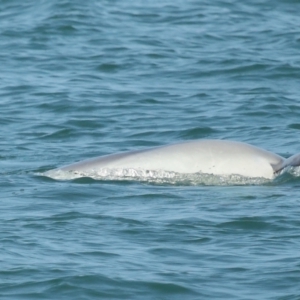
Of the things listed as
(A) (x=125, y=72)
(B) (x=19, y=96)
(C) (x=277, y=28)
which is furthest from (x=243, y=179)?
(C) (x=277, y=28)

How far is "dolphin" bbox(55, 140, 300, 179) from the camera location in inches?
516

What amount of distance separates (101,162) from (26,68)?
10.3m

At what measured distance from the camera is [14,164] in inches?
584

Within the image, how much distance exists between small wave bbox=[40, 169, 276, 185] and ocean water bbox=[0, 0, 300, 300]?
5.8 inches

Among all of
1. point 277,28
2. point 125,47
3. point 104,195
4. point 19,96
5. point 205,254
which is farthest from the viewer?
point 277,28

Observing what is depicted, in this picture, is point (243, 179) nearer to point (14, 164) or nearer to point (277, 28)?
point (14, 164)

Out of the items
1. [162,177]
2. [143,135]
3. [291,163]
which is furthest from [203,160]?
[143,135]

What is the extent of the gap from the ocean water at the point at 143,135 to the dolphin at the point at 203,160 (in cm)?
27

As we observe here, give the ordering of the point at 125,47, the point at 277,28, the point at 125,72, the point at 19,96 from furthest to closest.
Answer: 1. the point at 277,28
2. the point at 125,47
3. the point at 125,72
4. the point at 19,96

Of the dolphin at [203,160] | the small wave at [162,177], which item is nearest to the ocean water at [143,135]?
the small wave at [162,177]

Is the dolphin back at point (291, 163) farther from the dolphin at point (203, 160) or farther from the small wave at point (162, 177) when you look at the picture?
the small wave at point (162, 177)

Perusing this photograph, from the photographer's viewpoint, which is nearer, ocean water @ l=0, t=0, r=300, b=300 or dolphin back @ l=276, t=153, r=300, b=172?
ocean water @ l=0, t=0, r=300, b=300

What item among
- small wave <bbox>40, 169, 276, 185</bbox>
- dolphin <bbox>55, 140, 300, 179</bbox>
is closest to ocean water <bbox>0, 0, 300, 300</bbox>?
small wave <bbox>40, 169, 276, 185</bbox>

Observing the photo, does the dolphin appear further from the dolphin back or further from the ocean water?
the ocean water
